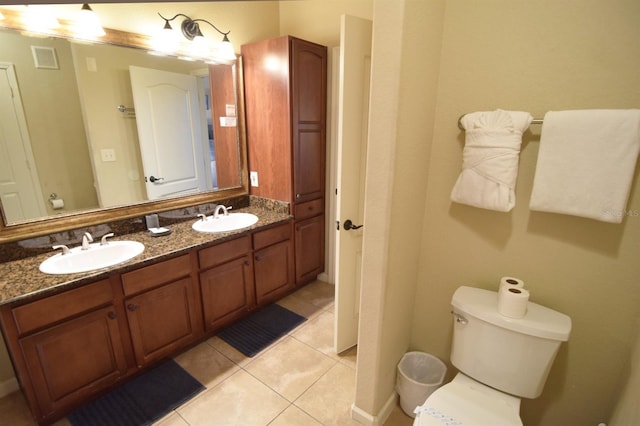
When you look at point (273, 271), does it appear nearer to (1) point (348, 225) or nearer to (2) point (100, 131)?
(1) point (348, 225)

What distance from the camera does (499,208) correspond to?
1.47m

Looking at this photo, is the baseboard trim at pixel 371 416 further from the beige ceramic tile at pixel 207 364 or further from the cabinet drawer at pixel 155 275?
the cabinet drawer at pixel 155 275

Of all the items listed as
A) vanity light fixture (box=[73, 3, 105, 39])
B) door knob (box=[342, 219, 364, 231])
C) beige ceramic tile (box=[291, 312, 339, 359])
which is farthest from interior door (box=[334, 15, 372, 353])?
vanity light fixture (box=[73, 3, 105, 39])

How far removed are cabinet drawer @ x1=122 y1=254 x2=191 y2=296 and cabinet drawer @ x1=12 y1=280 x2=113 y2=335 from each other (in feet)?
0.32

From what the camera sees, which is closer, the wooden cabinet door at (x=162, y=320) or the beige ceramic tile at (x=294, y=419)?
the beige ceramic tile at (x=294, y=419)

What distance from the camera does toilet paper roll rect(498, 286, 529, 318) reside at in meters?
1.44

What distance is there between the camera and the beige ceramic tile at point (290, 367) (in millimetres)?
2033

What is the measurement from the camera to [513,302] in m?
1.45

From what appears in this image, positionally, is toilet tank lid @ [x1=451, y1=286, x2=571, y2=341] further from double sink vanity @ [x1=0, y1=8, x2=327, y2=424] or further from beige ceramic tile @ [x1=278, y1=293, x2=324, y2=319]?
double sink vanity @ [x1=0, y1=8, x2=327, y2=424]

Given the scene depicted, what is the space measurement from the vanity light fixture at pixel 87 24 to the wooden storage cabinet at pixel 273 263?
1590 mm

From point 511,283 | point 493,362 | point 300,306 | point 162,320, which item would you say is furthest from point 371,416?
point 162,320

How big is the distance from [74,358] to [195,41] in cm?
214

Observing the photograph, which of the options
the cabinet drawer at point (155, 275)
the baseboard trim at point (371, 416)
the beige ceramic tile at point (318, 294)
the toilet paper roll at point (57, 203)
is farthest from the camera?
the beige ceramic tile at point (318, 294)

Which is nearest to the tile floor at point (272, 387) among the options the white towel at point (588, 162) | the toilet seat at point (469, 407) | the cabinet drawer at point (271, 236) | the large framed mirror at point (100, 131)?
the toilet seat at point (469, 407)
